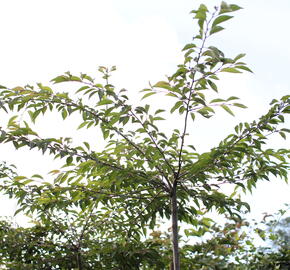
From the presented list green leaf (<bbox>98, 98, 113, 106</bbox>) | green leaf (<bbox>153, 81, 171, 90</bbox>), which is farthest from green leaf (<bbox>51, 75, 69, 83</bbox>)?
green leaf (<bbox>153, 81, 171, 90</bbox>)

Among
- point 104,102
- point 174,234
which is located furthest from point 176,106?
point 174,234

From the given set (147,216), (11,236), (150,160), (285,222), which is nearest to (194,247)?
(147,216)

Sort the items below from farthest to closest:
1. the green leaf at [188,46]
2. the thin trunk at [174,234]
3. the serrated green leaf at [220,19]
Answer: the thin trunk at [174,234] → the green leaf at [188,46] → the serrated green leaf at [220,19]

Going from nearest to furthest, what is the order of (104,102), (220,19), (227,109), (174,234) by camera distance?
(220,19)
(227,109)
(104,102)
(174,234)

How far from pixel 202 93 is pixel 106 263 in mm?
3027

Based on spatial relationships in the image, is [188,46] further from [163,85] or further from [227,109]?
[227,109]

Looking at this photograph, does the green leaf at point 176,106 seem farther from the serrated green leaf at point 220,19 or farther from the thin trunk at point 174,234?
the thin trunk at point 174,234

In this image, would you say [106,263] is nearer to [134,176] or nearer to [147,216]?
[147,216]

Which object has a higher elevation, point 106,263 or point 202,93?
point 202,93

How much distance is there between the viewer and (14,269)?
218 inches

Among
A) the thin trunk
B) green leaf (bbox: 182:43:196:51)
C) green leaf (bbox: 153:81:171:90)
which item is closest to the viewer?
green leaf (bbox: 182:43:196:51)

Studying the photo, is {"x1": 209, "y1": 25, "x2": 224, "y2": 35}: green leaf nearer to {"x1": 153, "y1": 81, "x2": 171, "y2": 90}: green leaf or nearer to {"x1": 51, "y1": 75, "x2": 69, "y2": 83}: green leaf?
{"x1": 153, "y1": 81, "x2": 171, "y2": 90}: green leaf

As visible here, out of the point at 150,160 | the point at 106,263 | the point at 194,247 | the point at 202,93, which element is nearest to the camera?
the point at 202,93

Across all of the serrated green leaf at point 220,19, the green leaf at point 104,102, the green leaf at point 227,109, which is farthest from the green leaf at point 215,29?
the green leaf at point 104,102
